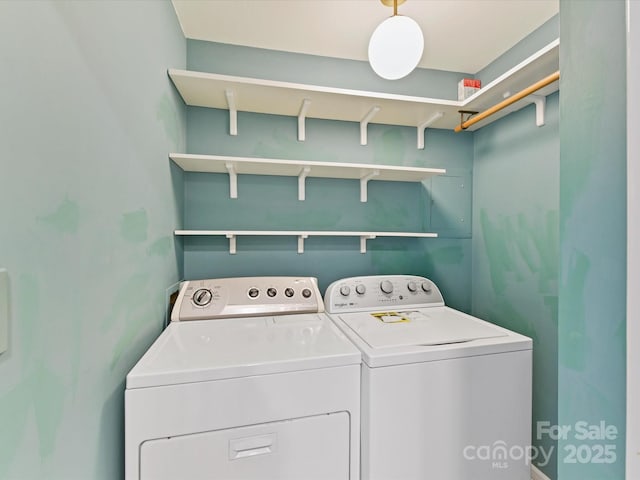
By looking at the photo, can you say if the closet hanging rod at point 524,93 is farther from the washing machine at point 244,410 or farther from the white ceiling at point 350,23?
the washing machine at point 244,410

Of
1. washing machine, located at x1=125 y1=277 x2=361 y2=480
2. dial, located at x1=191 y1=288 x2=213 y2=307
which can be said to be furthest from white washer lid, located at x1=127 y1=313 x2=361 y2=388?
dial, located at x1=191 y1=288 x2=213 y2=307

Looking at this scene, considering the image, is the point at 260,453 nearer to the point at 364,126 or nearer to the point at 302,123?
the point at 302,123

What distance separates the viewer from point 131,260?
39.7 inches

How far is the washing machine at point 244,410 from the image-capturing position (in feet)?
2.84

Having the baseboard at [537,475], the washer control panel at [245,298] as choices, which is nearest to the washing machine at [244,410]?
the washer control panel at [245,298]

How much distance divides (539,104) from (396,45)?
92 cm

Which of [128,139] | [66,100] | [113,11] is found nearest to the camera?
[66,100]

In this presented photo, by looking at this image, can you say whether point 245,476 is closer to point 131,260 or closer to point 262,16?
point 131,260

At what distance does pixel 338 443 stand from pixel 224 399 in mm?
439

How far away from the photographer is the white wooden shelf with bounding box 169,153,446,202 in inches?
60.2

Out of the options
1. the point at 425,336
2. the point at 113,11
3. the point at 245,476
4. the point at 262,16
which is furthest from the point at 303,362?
the point at 262,16

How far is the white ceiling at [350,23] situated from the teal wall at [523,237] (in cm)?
47

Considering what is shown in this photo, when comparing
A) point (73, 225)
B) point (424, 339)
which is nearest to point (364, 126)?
point (424, 339)

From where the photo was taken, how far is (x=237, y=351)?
105cm
